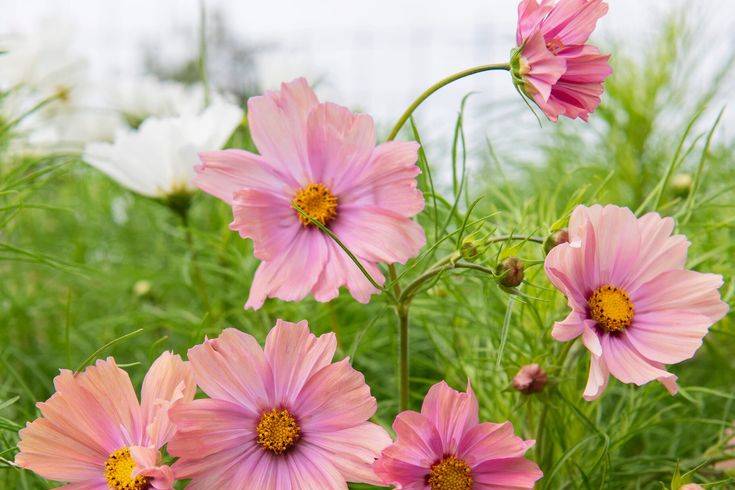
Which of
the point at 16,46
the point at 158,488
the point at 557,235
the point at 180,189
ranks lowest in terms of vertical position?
the point at 158,488

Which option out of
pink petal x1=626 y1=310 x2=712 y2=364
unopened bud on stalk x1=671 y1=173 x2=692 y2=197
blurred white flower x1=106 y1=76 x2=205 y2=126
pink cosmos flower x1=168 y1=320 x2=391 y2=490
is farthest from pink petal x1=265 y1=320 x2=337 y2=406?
blurred white flower x1=106 y1=76 x2=205 y2=126

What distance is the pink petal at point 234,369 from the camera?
0.83 feet

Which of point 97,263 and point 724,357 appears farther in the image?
point 97,263

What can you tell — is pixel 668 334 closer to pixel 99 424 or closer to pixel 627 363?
pixel 627 363

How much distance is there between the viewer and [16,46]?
0.66 metres

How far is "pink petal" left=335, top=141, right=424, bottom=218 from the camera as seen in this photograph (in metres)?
0.29

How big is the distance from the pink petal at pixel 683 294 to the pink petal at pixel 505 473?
0.22 ft

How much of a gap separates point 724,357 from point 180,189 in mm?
354

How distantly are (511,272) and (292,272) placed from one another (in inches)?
3.0

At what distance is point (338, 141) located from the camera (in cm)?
29

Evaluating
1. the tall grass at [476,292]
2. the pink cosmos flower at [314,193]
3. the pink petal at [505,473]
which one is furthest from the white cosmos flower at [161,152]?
the pink petal at [505,473]

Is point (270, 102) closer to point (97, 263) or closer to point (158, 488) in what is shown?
point (158, 488)

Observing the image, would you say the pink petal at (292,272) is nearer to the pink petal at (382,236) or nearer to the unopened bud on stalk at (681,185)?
the pink petal at (382,236)

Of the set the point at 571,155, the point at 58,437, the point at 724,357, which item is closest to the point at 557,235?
the point at 58,437
